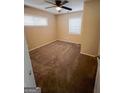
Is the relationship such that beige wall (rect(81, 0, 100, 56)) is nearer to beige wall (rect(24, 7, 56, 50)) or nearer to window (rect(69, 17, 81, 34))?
window (rect(69, 17, 81, 34))

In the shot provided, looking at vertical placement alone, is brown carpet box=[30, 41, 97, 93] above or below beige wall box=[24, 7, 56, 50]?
below

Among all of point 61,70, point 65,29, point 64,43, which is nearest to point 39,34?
point 61,70

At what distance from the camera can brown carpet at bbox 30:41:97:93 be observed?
7.39 ft

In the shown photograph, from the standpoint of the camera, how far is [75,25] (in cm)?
462

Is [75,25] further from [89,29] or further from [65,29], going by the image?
[89,29]

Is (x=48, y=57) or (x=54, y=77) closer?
(x=54, y=77)

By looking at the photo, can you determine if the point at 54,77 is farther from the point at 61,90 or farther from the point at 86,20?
the point at 86,20

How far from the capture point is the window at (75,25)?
4.39 m

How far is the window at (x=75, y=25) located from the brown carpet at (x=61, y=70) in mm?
738

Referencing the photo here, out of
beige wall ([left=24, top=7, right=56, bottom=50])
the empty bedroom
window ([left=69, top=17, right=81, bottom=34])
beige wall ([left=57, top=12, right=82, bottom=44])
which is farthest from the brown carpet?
window ([left=69, top=17, right=81, bottom=34])
